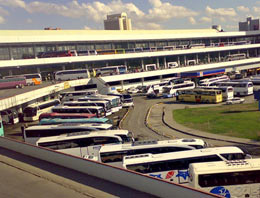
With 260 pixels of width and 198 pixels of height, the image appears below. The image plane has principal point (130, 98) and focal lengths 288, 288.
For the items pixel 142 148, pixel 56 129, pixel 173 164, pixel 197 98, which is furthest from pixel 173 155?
pixel 197 98

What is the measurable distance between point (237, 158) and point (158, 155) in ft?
14.7

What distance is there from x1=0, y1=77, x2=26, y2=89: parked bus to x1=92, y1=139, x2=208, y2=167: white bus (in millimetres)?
34150

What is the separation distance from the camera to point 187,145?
1827 centimetres

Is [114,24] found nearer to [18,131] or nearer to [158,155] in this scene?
[18,131]

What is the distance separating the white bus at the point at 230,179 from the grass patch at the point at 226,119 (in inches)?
421

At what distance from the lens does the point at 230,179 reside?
1396cm

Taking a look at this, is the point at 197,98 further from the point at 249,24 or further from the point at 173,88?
the point at 249,24

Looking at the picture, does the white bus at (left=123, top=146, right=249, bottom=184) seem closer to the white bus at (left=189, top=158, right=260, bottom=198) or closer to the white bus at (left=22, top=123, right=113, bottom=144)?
the white bus at (left=189, top=158, right=260, bottom=198)

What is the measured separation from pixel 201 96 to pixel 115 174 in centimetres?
3171

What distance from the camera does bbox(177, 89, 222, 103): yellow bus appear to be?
141ft

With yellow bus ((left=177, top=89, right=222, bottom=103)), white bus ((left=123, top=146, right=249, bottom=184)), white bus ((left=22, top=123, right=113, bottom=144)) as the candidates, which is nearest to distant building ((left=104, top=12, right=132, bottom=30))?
yellow bus ((left=177, top=89, right=222, bottom=103))

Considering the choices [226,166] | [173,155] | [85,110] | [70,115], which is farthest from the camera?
[85,110]

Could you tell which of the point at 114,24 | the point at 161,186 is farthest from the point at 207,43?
the point at 161,186

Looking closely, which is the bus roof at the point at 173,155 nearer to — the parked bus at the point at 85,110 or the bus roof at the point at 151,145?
the bus roof at the point at 151,145
